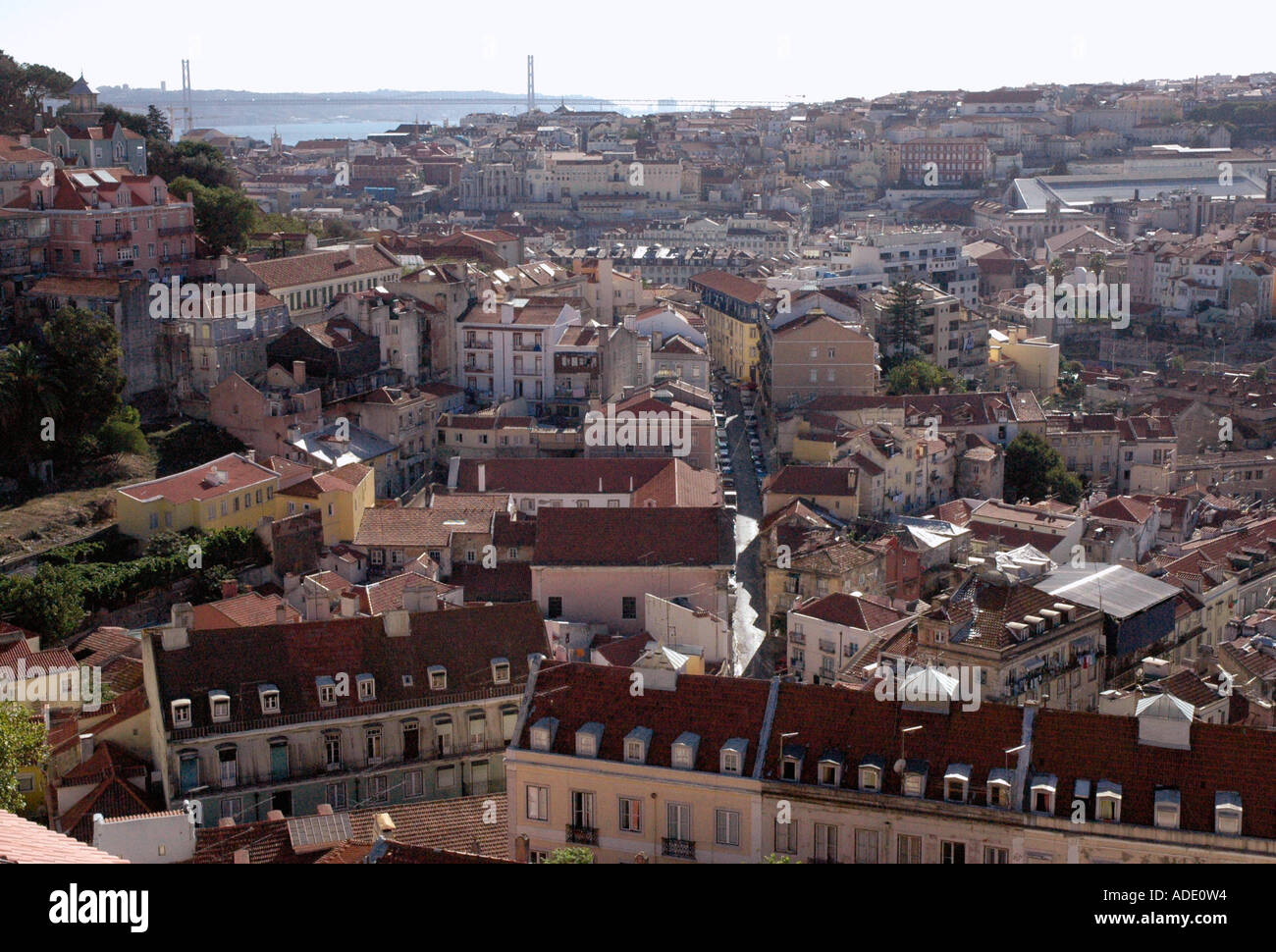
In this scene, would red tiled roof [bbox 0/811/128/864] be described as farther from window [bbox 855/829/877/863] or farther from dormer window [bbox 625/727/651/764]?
window [bbox 855/829/877/863]

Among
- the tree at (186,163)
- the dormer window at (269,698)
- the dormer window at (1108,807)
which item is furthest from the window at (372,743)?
the tree at (186,163)

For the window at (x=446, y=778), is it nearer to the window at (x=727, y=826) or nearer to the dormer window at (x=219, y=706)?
the dormer window at (x=219, y=706)

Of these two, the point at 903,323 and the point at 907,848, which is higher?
the point at 903,323

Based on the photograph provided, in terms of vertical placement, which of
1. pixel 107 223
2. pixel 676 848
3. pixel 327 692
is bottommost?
pixel 676 848

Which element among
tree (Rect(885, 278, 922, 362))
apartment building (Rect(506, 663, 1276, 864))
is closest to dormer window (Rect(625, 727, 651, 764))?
apartment building (Rect(506, 663, 1276, 864))

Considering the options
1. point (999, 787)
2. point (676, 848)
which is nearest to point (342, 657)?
point (676, 848)

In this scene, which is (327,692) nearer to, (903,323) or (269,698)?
(269,698)
